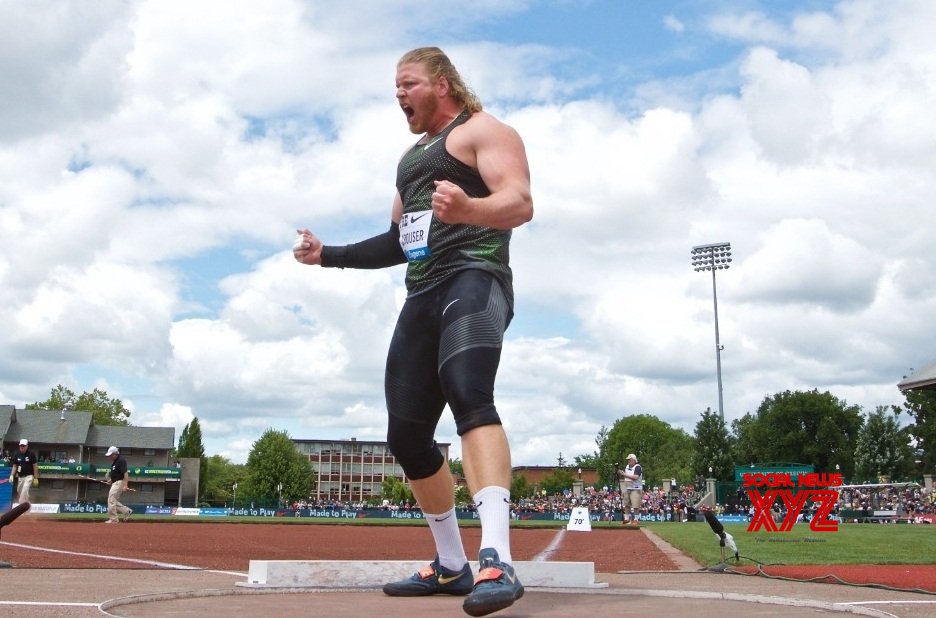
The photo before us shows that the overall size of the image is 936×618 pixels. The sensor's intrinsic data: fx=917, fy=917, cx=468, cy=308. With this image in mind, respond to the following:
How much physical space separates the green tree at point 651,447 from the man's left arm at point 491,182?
380 ft

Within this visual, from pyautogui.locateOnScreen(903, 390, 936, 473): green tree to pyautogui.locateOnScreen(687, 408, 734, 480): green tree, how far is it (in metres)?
29.2

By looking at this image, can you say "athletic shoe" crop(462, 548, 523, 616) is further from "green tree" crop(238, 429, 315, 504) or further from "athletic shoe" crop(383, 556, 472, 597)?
"green tree" crop(238, 429, 315, 504)

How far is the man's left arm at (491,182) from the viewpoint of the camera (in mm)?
3518

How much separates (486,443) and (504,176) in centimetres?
113

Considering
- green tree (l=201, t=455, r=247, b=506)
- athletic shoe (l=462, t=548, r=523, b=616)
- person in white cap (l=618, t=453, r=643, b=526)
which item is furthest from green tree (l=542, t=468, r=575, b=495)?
athletic shoe (l=462, t=548, r=523, b=616)

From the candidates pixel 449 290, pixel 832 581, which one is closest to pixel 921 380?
pixel 832 581

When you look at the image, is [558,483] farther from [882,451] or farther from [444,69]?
[444,69]

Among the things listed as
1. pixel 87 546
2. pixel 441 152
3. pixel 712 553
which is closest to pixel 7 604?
pixel 441 152

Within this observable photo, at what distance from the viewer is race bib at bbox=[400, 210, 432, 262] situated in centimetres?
423

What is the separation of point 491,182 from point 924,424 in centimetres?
8441

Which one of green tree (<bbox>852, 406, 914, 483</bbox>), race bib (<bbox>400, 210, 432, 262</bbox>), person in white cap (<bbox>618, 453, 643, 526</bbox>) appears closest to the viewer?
race bib (<bbox>400, 210, 432, 262</bbox>)

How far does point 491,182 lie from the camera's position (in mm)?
3955

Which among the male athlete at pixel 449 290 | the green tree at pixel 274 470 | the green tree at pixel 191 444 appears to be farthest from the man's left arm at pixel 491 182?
the green tree at pixel 191 444

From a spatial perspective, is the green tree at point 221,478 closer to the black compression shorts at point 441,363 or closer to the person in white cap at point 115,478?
the person in white cap at point 115,478
